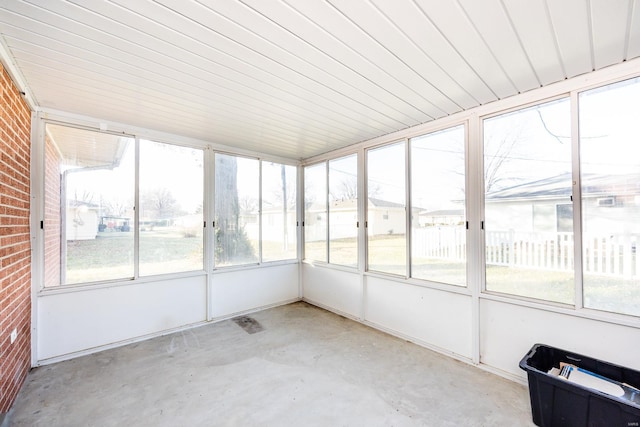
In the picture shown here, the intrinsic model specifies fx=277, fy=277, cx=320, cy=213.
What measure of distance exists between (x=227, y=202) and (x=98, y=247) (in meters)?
1.55


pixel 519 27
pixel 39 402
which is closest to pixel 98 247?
pixel 39 402

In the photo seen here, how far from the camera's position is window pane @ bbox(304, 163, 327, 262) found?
14.6 ft

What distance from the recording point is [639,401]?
164 centimetres

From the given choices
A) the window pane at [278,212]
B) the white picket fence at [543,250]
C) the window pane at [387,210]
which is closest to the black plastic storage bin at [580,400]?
the white picket fence at [543,250]

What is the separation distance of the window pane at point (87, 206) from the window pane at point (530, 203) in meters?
3.85

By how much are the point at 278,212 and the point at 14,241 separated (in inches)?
117

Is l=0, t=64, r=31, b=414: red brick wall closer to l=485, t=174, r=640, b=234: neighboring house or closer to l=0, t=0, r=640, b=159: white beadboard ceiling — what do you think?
l=0, t=0, r=640, b=159: white beadboard ceiling

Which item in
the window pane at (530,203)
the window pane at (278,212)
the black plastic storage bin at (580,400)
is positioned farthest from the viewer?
the window pane at (278,212)

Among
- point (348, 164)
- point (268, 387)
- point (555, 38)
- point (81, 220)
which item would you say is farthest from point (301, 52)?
point (81, 220)

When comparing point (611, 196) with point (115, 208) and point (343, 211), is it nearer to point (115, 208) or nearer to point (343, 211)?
point (343, 211)

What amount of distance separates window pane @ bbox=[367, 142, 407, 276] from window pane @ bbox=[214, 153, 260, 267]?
1.78m

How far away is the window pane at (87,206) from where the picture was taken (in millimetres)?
2754

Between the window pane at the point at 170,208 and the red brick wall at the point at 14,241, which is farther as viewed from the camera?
the window pane at the point at 170,208

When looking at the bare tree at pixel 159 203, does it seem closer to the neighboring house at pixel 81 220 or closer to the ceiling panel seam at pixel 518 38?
the neighboring house at pixel 81 220
